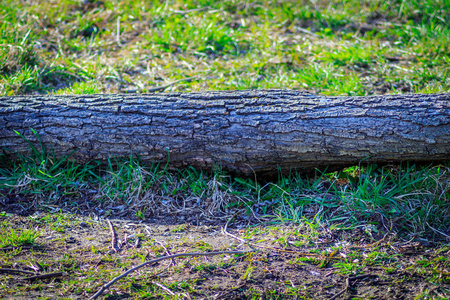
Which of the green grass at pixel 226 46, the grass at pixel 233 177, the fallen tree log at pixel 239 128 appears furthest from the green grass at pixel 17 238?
the green grass at pixel 226 46

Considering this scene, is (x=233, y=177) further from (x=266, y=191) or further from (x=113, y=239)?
(x=113, y=239)

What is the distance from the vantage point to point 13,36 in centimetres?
431

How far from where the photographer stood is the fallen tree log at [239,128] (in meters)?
2.41

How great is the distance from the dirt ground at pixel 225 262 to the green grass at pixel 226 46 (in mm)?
1787

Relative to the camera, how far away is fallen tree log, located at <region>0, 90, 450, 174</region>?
95.0 inches

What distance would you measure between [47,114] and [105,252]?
1.41 meters

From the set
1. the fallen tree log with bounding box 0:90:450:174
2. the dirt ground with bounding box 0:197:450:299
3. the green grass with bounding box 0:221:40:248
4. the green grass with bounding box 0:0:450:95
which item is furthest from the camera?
the green grass with bounding box 0:0:450:95

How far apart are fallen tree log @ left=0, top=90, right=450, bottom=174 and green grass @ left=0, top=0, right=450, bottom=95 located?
82 centimetres

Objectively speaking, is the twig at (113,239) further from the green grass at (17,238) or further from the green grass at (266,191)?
the green grass at (17,238)

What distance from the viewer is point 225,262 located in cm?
211

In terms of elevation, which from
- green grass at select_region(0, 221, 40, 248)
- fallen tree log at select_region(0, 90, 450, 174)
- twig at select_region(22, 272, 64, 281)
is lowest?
green grass at select_region(0, 221, 40, 248)

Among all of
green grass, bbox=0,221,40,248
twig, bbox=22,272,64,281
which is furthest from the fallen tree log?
twig, bbox=22,272,64,281

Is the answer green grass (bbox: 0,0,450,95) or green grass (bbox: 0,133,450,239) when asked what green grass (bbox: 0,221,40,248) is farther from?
green grass (bbox: 0,0,450,95)

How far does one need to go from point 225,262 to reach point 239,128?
3.37 feet
